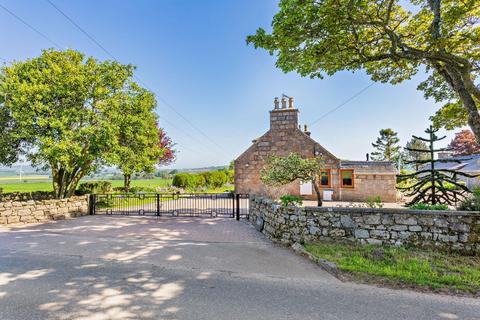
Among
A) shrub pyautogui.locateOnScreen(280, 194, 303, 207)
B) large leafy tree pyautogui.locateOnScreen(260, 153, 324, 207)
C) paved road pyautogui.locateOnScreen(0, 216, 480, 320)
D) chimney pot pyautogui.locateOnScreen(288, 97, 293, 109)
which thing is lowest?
paved road pyautogui.locateOnScreen(0, 216, 480, 320)

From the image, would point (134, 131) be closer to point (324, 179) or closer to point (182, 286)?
point (182, 286)

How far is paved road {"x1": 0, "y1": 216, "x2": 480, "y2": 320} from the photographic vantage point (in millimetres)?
2854

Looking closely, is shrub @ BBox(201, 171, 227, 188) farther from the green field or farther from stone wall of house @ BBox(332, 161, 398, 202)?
stone wall of house @ BBox(332, 161, 398, 202)

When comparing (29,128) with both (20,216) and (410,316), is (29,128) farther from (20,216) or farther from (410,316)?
(410,316)

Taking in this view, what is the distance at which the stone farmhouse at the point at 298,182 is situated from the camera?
1364 cm

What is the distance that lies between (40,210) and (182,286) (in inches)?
360

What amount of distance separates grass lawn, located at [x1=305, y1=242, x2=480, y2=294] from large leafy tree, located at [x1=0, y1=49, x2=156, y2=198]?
973cm

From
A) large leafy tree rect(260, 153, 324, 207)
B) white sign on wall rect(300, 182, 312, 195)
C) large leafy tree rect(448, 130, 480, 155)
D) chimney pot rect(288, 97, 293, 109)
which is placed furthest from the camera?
large leafy tree rect(448, 130, 480, 155)

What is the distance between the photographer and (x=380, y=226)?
5.32m

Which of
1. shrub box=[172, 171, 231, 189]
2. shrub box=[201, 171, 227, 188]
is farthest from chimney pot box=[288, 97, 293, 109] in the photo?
shrub box=[201, 171, 227, 188]

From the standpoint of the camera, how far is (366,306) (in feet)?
9.75

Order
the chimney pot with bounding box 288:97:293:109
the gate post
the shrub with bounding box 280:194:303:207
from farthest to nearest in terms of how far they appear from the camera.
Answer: the chimney pot with bounding box 288:97:293:109, the gate post, the shrub with bounding box 280:194:303:207

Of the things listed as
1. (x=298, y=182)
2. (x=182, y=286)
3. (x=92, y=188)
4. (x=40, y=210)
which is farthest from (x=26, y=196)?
(x=298, y=182)

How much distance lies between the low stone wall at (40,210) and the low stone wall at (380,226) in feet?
31.1
